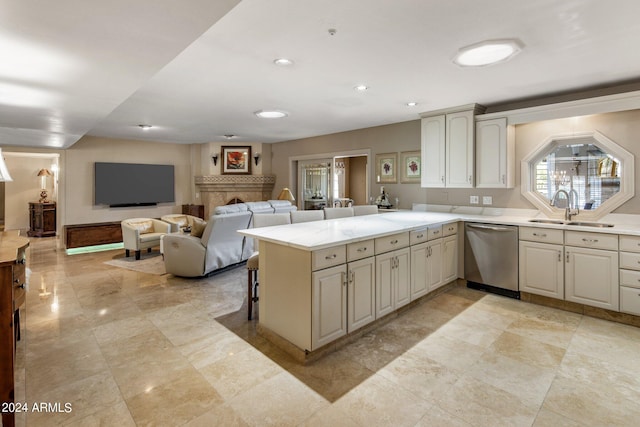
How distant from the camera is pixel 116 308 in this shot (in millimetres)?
3457

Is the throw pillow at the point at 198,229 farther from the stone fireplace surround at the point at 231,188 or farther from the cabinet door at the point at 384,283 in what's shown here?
the stone fireplace surround at the point at 231,188

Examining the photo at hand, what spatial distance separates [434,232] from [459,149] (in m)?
1.43

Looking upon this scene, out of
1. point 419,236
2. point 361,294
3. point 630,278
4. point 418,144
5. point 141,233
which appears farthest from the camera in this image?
point 141,233

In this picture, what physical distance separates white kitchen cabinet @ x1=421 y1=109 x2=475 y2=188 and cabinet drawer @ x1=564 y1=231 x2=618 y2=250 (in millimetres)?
1299

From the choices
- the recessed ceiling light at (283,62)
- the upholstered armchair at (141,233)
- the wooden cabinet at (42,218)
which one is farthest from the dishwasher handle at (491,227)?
the wooden cabinet at (42,218)

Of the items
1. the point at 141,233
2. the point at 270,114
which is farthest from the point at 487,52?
the point at 141,233

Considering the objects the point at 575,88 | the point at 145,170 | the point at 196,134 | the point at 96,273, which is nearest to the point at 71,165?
the point at 145,170

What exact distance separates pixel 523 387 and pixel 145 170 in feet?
26.5

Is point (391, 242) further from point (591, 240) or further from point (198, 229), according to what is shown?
point (198, 229)

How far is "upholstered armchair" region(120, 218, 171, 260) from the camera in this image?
5711mm

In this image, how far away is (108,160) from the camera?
7242 mm

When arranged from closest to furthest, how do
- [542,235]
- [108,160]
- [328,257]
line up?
1. [328,257]
2. [542,235]
3. [108,160]

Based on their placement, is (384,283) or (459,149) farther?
(459,149)

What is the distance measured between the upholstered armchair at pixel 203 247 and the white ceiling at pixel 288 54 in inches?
62.5
